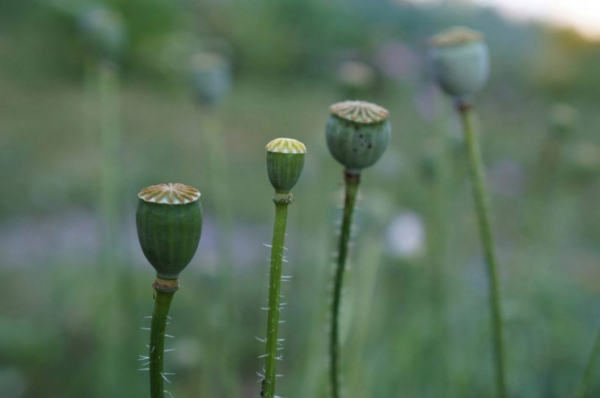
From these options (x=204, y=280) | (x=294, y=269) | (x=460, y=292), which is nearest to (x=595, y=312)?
(x=460, y=292)

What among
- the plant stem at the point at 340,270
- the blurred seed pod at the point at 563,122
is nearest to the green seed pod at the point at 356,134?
the plant stem at the point at 340,270

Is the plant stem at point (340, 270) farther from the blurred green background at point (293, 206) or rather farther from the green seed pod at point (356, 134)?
the blurred green background at point (293, 206)

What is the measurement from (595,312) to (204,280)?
124 cm

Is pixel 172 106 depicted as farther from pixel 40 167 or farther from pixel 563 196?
pixel 563 196

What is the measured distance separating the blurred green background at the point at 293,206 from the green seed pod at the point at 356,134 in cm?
22

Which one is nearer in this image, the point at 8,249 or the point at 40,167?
the point at 8,249

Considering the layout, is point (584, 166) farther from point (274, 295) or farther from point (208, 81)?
point (274, 295)

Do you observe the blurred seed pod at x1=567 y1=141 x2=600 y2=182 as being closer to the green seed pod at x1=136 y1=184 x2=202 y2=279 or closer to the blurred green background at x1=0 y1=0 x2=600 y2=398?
the blurred green background at x1=0 y1=0 x2=600 y2=398

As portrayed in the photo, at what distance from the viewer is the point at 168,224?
47 cm

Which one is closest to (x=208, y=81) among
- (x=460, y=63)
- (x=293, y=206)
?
(x=460, y=63)

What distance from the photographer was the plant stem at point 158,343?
47 cm

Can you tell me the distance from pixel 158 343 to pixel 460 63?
0.51 meters

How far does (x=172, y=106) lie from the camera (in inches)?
192

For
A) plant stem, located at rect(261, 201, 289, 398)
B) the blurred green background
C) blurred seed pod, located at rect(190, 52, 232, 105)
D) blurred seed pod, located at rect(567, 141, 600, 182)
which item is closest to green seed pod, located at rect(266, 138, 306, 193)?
plant stem, located at rect(261, 201, 289, 398)
